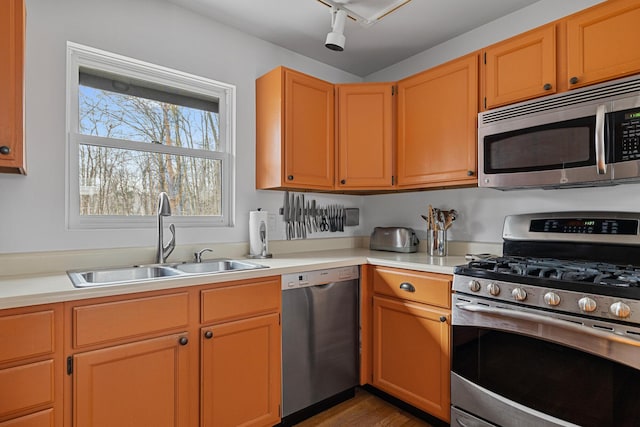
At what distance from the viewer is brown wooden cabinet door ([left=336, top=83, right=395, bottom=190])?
2.56 meters

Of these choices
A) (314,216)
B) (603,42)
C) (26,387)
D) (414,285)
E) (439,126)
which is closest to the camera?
(26,387)

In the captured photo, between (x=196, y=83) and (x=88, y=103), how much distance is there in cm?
63

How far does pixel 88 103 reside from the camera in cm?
195

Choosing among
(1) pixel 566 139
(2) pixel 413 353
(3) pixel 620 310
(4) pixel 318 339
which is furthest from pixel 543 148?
(4) pixel 318 339

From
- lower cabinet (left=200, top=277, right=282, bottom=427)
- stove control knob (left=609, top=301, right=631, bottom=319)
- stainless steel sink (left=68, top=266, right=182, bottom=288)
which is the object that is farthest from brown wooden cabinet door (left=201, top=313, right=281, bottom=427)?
stove control knob (left=609, top=301, right=631, bottom=319)

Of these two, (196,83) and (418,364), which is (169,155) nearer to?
(196,83)

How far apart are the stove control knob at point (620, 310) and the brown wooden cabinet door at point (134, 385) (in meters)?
1.68

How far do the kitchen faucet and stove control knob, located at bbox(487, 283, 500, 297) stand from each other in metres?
1.67

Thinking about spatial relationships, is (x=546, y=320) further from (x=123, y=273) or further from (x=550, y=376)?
(x=123, y=273)

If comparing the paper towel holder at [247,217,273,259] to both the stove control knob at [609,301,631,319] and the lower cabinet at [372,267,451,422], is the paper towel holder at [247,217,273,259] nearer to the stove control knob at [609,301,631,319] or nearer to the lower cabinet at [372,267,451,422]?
the lower cabinet at [372,267,451,422]

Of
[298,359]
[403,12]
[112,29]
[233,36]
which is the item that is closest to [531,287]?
[298,359]

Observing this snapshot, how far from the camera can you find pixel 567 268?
160 centimetres

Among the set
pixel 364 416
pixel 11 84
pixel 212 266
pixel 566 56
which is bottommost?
pixel 364 416

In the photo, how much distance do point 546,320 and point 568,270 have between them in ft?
0.88
